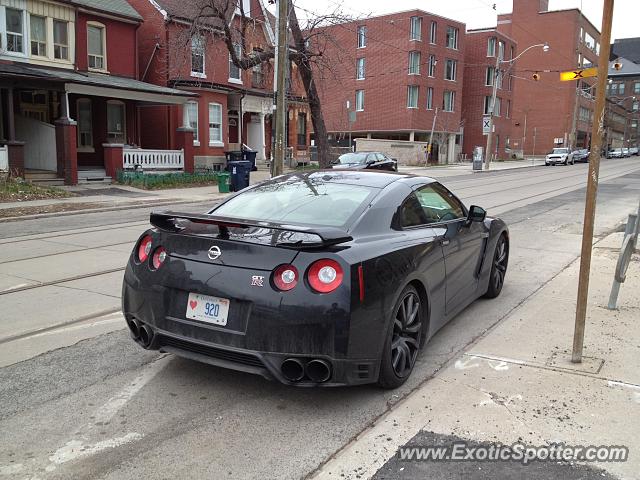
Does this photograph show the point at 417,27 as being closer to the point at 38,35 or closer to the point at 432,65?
the point at 432,65

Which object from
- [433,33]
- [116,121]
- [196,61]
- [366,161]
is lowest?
[366,161]

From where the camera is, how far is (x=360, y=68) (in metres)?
56.8

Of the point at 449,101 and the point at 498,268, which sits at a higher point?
the point at 449,101

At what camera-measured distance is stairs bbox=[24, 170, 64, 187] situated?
21016 mm

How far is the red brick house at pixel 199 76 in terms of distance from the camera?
92.1 ft

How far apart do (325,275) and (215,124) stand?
28688 millimetres

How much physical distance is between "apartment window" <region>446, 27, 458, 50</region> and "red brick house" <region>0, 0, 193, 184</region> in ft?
117

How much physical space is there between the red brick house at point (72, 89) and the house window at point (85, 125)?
0.04 meters

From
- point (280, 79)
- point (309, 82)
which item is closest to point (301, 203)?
point (280, 79)

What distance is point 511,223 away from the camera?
42.9 feet

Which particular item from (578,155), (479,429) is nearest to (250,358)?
(479,429)

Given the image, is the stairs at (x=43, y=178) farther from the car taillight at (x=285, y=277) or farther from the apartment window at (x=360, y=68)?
the apartment window at (x=360, y=68)

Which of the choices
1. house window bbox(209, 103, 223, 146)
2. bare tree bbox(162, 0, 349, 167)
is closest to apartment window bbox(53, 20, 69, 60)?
bare tree bbox(162, 0, 349, 167)

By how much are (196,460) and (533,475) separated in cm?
179
